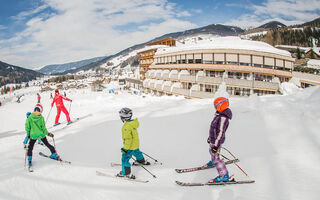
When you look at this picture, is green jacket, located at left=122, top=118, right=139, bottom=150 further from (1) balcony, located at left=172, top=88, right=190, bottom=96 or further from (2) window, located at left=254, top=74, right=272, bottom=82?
(1) balcony, located at left=172, top=88, right=190, bottom=96

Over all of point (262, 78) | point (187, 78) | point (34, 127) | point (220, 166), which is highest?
point (187, 78)

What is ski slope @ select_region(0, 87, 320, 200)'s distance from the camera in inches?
146

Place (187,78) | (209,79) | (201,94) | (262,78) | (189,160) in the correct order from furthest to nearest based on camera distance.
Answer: (187,78) < (201,94) < (209,79) < (262,78) < (189,160)

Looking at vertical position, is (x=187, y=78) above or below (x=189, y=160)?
above

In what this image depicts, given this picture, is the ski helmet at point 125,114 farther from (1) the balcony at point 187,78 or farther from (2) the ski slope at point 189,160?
(1) the balcony at point 187,78

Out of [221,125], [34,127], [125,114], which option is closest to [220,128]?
[221,125]

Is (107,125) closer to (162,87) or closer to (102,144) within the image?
(102,144)

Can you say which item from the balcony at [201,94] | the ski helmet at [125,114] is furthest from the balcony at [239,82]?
the ski helmet at [125,114]

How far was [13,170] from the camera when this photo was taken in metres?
5.01

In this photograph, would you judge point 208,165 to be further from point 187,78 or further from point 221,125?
point 187,78

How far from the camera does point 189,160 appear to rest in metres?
5.43

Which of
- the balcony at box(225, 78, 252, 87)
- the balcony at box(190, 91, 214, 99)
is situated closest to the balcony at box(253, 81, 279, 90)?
the balcony at box(225, 78, 252, 87)

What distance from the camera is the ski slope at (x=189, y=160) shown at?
372 cm

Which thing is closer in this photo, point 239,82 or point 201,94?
point 239,82
